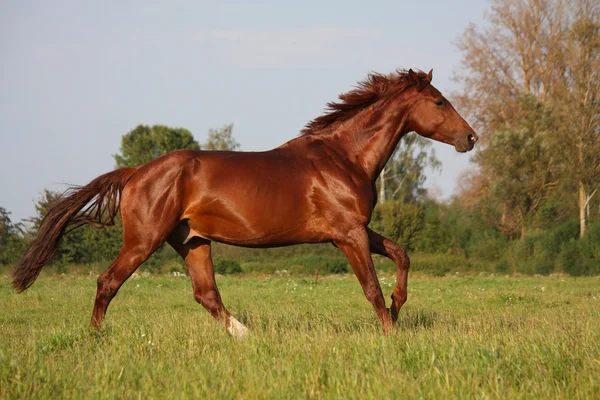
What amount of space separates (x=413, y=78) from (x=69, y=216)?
4.06 meters

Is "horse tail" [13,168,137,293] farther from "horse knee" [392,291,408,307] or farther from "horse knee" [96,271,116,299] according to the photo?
"horse knee" [392,291,408,307]

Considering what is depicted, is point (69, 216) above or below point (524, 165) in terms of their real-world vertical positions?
below

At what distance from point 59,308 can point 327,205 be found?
5.96 m

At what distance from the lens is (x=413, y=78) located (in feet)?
25.3

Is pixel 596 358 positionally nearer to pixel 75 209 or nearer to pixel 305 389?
pixel 305 389

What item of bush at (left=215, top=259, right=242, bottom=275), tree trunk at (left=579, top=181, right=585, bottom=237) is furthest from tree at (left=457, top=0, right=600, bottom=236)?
bush at (left=215, top=259, right=242, bottom=275)

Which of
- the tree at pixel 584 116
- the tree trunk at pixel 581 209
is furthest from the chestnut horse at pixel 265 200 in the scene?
the tree at pixel 584 116

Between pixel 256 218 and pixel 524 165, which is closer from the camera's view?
pixel 256 218

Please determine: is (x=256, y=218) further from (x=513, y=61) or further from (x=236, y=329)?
(x=513, y=61)

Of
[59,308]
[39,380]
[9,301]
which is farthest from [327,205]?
[9,301]

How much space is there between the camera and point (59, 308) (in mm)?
11141

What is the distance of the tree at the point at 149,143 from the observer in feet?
166

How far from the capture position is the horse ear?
768cm

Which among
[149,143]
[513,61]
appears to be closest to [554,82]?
[513,61]
